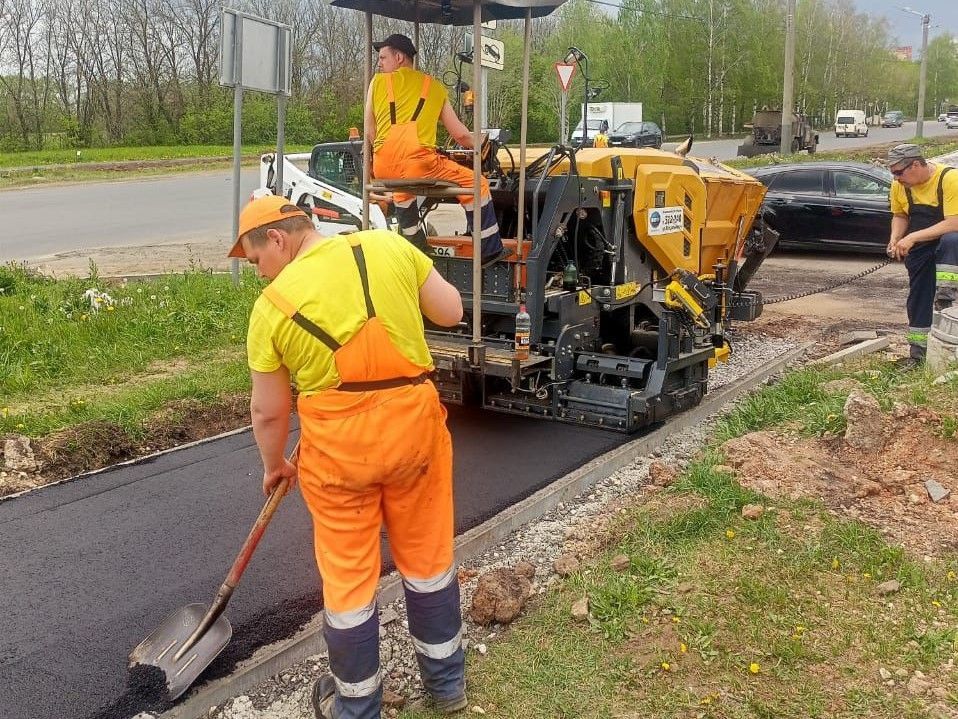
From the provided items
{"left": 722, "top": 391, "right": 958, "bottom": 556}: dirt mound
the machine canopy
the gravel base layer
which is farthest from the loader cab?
{"left": 722, "top": 391, "right": 958, "bottom": 556}: dirt mound

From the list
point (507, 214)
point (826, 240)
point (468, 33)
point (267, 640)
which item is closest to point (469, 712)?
point (267, 640)

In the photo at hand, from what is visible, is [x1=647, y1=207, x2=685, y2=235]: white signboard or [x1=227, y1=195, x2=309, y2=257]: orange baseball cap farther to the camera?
[x1=647, y1=207, x2=685, y2=235]: white signboard

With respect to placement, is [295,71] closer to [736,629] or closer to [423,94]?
[423,94]

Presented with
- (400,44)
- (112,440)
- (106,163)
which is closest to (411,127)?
(400,44)

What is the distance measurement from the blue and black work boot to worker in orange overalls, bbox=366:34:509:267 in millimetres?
2924

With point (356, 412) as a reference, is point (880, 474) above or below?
below

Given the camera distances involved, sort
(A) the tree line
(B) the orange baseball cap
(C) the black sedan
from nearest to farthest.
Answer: (B) the orange baseball cap → (C) the black sedan → (A) the tree line

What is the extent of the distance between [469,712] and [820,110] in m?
83.3

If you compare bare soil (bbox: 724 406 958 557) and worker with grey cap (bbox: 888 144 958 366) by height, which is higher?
worker with grey cap (bbox: 888 144 958 366)

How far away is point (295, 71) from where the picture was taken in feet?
136

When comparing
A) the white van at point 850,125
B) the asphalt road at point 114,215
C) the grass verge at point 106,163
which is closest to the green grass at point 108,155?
the grass verge at point 106,163

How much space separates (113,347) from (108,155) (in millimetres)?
25547

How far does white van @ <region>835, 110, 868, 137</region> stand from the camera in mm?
52812

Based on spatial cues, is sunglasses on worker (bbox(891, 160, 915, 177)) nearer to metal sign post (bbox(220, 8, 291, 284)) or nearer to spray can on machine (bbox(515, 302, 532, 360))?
spray can on machine (bbox(515, 302, 532, 360))
